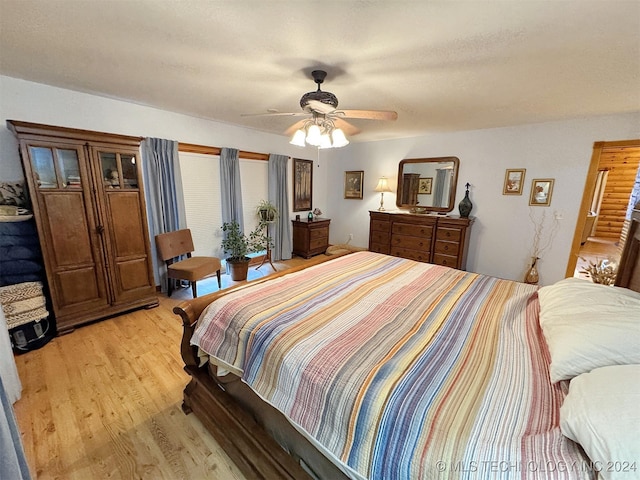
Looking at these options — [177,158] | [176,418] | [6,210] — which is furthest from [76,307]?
[177,158]

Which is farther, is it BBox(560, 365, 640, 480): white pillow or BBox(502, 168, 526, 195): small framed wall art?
BBox(502, 168, 526, 195): small framed wall art

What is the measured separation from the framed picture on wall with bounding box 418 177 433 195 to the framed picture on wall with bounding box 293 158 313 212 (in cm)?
209

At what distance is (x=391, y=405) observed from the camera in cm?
86

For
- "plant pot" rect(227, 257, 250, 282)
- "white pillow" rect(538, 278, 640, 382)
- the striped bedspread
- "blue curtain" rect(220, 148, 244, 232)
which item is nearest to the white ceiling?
"blue curtain" rect(220, 148, 244, 232)

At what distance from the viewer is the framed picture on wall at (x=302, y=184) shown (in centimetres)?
489

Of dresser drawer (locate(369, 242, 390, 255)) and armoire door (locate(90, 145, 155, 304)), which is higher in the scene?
armoire door (locate(90, 145, 155, 304))

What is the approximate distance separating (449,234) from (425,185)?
1010 mm

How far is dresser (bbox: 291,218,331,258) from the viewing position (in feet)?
16.0

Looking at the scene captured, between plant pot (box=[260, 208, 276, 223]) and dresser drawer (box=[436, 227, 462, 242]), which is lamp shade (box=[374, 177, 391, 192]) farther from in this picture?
plant pot (box=[260, 208, 276, 223])

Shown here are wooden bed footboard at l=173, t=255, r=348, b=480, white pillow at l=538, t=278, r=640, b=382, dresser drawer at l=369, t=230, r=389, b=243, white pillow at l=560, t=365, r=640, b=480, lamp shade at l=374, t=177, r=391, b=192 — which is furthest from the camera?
lamp shade at l=374, t=177, r=391, b=192

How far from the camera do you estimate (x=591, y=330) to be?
95 centimetres

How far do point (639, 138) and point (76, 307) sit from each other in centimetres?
622

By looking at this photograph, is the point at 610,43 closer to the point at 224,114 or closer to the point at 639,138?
the point at 639,138

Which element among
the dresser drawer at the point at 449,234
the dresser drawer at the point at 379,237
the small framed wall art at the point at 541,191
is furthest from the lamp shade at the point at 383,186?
the small framed wall art at the point at 541,191
